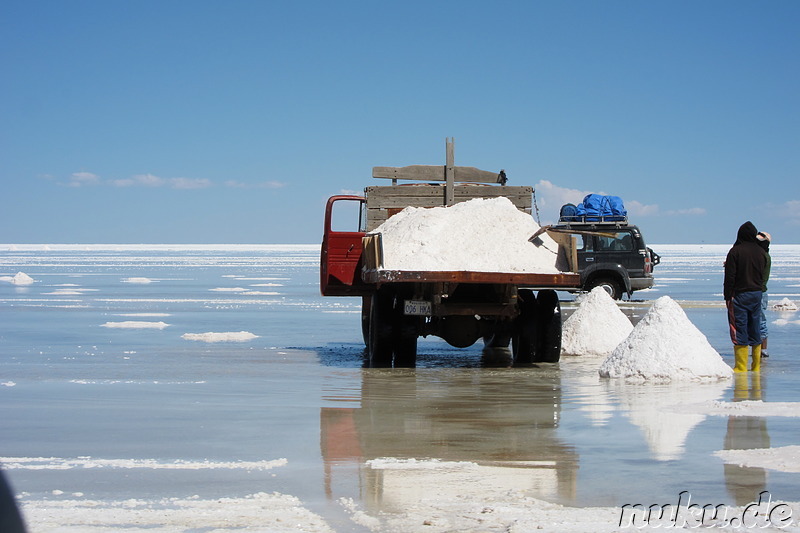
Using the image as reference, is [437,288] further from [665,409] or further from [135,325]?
[135,325]

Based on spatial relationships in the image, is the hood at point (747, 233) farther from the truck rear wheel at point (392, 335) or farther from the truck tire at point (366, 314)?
the truck tire at point (366, 314)

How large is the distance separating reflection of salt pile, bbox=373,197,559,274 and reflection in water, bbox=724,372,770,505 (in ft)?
8.32

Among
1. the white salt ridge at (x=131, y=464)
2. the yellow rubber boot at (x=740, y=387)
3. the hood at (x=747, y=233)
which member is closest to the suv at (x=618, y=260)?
the hood at (x=747, y=233)

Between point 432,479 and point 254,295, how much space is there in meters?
25.2

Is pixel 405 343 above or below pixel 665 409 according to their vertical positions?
above

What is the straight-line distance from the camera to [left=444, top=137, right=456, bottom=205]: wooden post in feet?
44.7

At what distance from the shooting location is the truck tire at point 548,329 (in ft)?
41.9

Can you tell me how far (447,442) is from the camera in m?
7.30

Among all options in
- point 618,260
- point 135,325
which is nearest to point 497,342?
point 135,325

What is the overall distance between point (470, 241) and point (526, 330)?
1.83m

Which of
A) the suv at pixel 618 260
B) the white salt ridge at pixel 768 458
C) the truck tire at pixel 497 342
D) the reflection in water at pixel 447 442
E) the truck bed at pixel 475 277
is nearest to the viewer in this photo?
the reflection in water at pixel 447 442

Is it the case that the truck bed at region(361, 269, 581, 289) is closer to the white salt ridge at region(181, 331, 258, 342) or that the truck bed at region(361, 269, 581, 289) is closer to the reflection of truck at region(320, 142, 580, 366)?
the reflection of truck at region(320, 142, 580, 366)

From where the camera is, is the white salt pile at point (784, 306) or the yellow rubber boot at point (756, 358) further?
the white salt pile at point (784, 306)

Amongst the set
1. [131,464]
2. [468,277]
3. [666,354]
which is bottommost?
[131,464]
